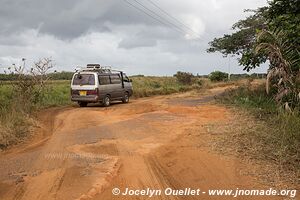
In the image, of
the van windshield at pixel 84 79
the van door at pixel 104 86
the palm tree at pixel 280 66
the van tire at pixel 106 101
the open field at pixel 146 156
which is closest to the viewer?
the open field at pixel 146 156

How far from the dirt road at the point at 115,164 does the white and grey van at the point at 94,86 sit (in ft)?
28.3

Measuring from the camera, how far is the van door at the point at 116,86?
23.6 m

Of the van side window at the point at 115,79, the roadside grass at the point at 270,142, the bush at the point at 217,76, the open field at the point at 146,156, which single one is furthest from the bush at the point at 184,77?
the roadside grass at the point at 270,142

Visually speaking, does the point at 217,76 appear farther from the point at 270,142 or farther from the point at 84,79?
the point at 270,142

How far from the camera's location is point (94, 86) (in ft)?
71.4

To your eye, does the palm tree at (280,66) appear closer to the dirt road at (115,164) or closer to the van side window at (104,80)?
the dirt road at (115,164)

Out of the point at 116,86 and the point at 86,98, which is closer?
the point at 86,98

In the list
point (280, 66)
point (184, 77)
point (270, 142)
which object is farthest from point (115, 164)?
point (184, 77)

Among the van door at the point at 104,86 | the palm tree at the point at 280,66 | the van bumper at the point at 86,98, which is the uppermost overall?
the palm tree at the point at 280,66

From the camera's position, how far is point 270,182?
7.14 meters

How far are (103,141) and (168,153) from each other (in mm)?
2249

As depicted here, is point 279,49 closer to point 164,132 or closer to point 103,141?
point 164,132

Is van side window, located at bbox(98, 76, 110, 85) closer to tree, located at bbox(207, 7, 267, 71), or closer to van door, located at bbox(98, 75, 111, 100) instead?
van door, located at bbox(98, 75, 111, 100)

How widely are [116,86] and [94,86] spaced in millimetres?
2515
